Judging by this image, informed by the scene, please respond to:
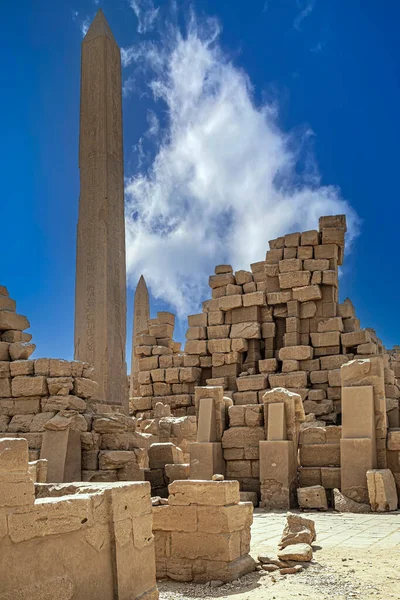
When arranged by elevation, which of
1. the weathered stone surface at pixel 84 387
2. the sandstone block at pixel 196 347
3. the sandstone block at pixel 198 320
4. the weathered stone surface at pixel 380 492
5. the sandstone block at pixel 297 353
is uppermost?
the sandstone block at pixel 198 320

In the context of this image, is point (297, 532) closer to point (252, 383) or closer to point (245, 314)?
point (252, 383)

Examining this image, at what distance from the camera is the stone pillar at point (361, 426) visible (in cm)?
1032

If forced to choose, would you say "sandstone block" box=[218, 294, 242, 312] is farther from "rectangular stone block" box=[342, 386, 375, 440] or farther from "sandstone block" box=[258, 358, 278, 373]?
"rectangular stone block" box=[342, 386, 375, 440]

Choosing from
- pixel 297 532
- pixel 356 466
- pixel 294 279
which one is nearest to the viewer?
pixel 297 532

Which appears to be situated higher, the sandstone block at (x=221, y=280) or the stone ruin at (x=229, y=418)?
the sandstone block at (x=221, y=280)

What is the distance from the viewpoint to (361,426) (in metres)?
10.6

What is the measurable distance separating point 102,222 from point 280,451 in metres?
5.80

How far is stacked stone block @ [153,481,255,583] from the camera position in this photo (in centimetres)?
591

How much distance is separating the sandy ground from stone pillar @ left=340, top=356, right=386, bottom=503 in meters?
2.75

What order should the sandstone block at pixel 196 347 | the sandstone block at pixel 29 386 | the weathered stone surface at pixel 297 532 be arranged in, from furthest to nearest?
the sandstone block at pixel 196 347
the sandstone block at pixel 29 386
the weathered stone surface at pixel 297 532

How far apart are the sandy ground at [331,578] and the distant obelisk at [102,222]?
625 centimetres

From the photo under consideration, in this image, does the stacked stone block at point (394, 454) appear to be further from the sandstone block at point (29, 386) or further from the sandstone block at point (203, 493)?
the sandstone block at point (29, 386)

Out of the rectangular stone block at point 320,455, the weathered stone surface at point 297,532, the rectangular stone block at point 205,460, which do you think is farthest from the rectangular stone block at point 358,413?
the weathered stone surface at point 297,532

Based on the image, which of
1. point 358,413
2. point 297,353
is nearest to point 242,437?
point 358,413
